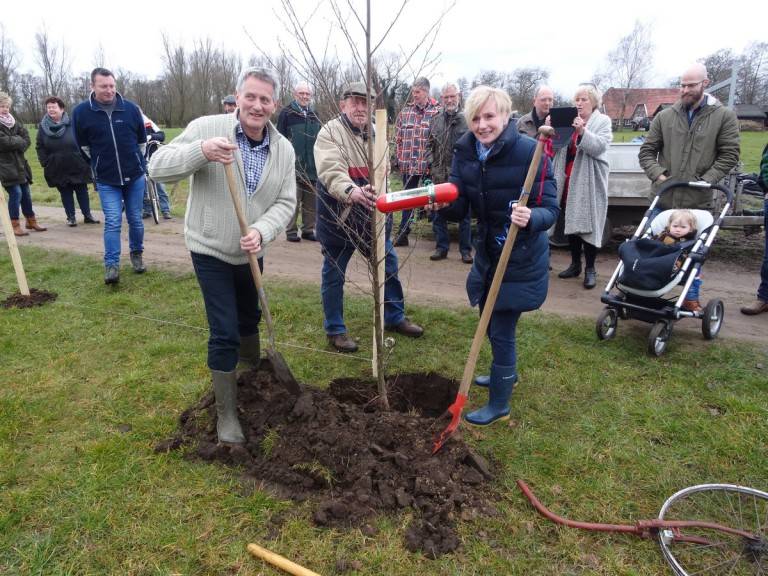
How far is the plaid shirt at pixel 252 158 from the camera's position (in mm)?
3200

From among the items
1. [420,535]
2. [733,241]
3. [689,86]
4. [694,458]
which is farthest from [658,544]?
[733,241]

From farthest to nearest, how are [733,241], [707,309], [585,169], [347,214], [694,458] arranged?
[733,241] → [585,169] → [707,309] → [347,214] → [694,458]

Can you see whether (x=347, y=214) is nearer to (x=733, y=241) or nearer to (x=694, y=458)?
(x=694, y=458)

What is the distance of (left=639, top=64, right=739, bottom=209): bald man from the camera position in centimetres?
517

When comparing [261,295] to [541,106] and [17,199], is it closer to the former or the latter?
[541,106]

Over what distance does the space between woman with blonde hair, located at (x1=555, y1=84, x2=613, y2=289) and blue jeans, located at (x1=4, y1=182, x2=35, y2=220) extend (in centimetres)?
909

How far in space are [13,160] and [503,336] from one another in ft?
30.9

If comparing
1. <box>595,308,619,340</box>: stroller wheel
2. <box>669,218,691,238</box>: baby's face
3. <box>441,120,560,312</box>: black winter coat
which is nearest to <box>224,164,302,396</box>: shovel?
<box>441,120,560,312</box>: black winter coat

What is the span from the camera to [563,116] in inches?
225

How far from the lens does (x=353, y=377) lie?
14.0 ft

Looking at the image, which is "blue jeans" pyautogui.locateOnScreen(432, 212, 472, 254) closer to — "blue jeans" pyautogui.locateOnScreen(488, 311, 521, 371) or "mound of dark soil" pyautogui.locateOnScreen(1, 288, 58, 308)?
"blue jeans" pyautogui.locateOnScreen(488, 311, 521, 371)

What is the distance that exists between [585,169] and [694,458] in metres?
3.95

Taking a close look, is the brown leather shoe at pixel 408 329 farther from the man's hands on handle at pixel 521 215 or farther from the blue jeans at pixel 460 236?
the blue jeans at pixel 460 236

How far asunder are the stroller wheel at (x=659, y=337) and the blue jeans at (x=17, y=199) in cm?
1011
